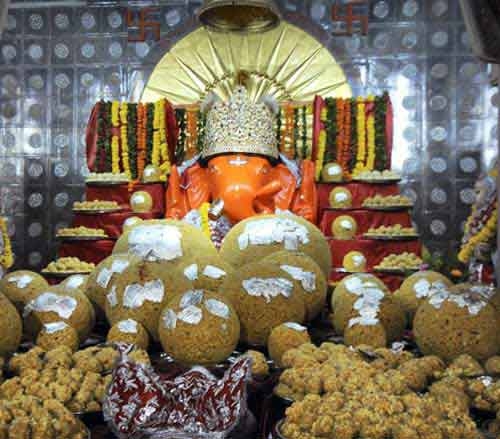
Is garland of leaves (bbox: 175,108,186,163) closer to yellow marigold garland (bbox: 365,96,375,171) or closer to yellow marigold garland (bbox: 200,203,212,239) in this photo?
yellow marigold garland (bbox: 200,203,212,239)

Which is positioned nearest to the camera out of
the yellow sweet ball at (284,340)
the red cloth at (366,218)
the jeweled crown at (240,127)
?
the yellow sweet ball at (284,340)

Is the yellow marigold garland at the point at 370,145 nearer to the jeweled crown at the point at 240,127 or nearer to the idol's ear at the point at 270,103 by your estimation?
the idol's ear at the point at 270,103

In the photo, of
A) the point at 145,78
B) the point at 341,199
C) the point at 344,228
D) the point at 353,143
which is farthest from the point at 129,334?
the point at 145,78

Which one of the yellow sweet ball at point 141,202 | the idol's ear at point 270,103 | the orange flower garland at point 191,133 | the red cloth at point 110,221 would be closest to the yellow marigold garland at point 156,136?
the orange flower garland at point 191,133

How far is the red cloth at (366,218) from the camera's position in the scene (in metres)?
5.69

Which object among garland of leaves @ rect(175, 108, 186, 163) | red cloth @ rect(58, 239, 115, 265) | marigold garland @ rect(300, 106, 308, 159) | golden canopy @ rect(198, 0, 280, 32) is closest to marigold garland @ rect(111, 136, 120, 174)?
garland of leaves @ rect(175, 108, 186, 163)

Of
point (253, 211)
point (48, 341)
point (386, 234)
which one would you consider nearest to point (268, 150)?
point (253, 211)

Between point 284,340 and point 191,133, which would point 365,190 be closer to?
point 191,133

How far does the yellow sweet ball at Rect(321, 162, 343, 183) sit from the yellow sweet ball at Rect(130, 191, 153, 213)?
5.30ft

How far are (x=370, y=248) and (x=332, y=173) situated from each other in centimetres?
86

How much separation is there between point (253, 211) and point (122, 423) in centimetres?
379

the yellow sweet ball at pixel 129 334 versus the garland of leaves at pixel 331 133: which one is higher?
the garland of leaves at pixel 331 133

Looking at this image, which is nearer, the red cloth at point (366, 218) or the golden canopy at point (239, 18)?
the red cloth at point (366, 218)

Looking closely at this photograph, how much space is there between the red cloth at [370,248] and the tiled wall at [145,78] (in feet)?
6.05
